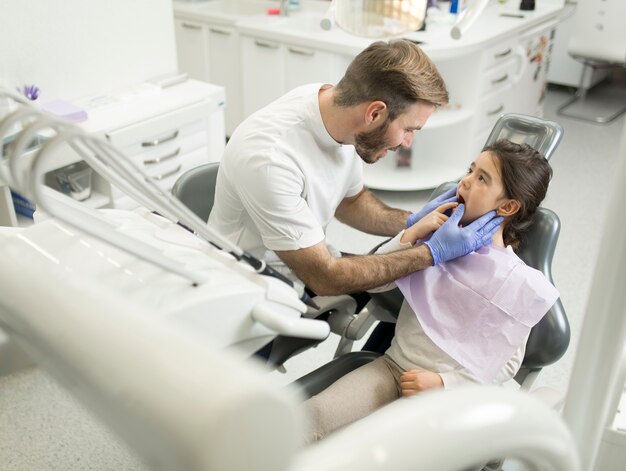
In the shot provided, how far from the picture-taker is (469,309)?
5.12 ft

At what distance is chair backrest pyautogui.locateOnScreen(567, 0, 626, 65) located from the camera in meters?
4.18

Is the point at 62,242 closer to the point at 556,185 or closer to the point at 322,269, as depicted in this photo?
the point at 322,269

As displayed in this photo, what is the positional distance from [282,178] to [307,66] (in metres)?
2.02

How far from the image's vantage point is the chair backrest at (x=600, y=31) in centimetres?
418

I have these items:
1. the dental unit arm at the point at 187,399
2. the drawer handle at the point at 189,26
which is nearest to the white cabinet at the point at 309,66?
the drawer handle at the point at 189,26

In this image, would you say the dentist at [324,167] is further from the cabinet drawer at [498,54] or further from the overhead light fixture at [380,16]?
the cabinet drawer at [498,54]

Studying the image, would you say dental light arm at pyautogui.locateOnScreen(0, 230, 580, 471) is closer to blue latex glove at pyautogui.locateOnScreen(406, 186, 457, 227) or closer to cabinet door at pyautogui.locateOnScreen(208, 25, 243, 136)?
blue latex glove at pyautogui.locateOnScreen(406, 186, 457, 227)

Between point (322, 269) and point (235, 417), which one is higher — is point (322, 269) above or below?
below

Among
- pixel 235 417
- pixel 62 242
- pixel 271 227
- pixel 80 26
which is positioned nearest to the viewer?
pixel 235 417

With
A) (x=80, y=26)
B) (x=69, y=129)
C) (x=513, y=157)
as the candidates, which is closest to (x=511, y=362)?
(x=513, y=157)

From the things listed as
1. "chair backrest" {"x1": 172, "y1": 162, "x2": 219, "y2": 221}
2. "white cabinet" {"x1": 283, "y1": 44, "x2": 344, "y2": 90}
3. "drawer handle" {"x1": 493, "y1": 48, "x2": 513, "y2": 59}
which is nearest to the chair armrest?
"chair backrest" {"x1": 172, "y1": 162, "x2": 219, "y2": 221}

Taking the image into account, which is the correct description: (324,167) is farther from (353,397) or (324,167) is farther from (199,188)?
(353,397)

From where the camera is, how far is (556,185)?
3828 mm

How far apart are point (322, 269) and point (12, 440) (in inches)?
48.3
